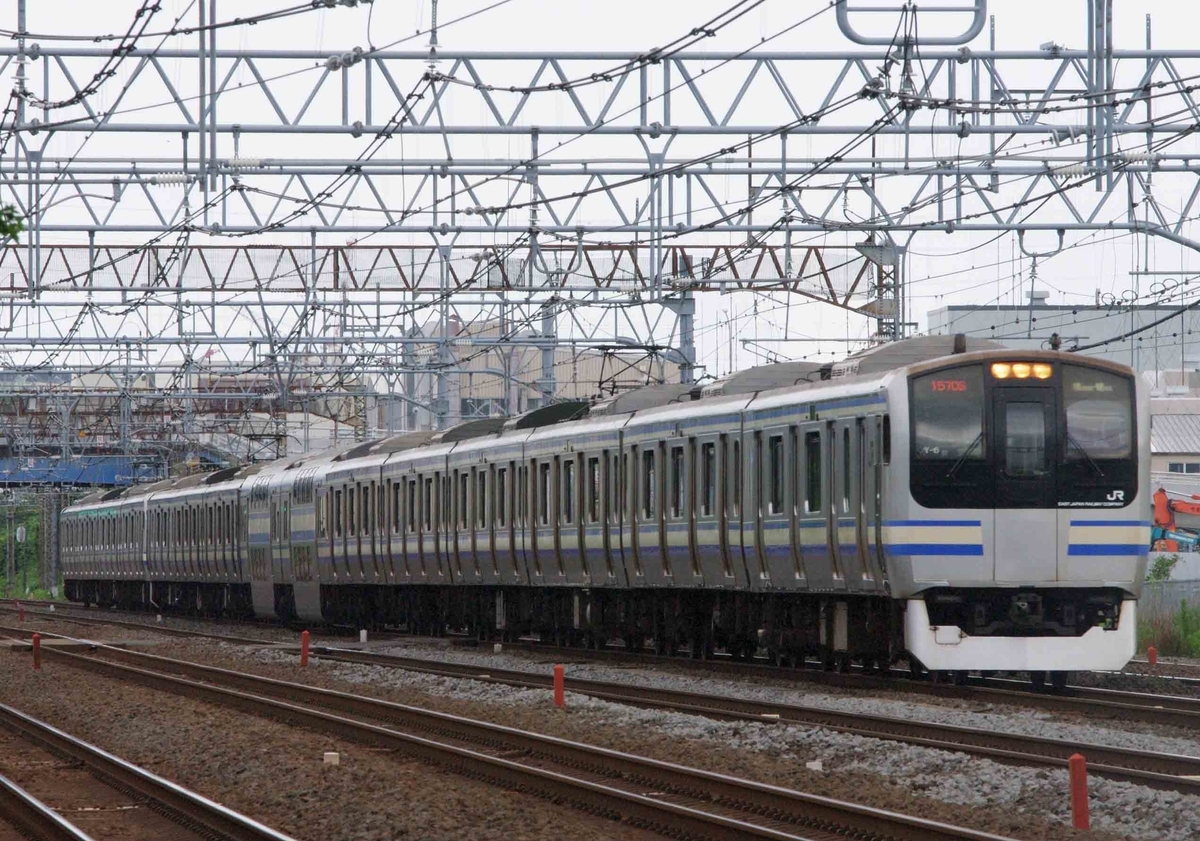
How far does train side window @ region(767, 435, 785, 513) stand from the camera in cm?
1856

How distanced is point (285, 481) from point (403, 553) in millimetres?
6611

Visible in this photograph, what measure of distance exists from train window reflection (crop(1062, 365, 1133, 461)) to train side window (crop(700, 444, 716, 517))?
4.49 metres

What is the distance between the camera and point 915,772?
38.6 ft

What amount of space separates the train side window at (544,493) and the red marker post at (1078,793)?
607 inches

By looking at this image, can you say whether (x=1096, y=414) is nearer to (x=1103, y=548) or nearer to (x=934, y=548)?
(x=1103, y=548)

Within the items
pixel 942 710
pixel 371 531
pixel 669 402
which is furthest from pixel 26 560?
pixel 942 710

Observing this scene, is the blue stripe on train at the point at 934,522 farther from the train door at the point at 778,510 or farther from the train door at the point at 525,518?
the train door at the point at 525,518

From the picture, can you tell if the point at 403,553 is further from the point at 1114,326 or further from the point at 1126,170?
the point at 1114,326

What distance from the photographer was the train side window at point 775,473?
731 inches

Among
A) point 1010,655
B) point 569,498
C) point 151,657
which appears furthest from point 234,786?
point 151,657

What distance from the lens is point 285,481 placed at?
3631cm

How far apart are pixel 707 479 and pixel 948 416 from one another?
4373 millimetres

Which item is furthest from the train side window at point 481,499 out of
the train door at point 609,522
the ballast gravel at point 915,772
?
the ballast gravel at point 915,772

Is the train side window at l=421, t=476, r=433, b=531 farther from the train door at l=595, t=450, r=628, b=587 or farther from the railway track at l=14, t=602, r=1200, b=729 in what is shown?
the railway track at l=14, t=602, r=1200, b=729
